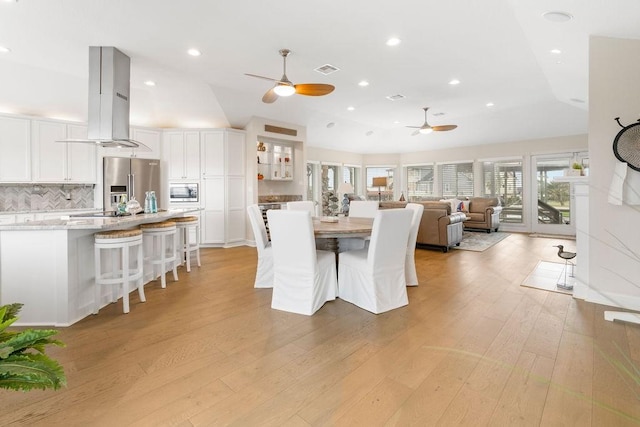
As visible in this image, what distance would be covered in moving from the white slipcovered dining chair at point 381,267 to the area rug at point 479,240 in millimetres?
3517

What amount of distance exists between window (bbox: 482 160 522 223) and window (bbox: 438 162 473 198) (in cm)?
42

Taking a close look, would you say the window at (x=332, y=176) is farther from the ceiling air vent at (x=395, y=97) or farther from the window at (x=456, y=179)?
the ceiling air vent at (x=395, y=97)

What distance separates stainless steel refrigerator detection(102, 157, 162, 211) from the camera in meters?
5.76

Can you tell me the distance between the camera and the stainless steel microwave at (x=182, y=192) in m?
6.44

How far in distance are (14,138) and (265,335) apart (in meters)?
5.35

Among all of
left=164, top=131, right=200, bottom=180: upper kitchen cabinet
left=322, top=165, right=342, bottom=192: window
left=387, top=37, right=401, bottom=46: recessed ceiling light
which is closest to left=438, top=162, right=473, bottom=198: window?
left=322, top=165, right=342, bottom=192: window

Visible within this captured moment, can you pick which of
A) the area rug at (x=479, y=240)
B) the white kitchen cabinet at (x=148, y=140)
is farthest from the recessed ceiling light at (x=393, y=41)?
the white kitchen cabinet at (x=148, y=140)

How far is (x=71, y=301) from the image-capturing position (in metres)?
2.81

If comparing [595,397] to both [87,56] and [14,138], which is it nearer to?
[87,56]

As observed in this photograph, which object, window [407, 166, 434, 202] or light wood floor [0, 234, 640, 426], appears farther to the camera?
window [407, 166, 434, 202]

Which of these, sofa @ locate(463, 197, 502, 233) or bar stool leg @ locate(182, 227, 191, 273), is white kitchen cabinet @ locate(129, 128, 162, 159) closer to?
bar stool leg @ locate(182, 227, 191, 273)

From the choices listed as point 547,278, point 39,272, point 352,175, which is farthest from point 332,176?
point 39,272

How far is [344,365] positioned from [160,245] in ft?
10.1

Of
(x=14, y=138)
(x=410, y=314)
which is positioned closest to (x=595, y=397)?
(x=410, y=314)
